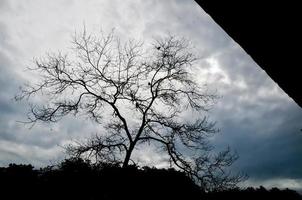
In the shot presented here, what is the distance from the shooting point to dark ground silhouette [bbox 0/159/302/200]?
32.8ft

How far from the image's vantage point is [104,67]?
55.1ft

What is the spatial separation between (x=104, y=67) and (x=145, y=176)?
7995 mm

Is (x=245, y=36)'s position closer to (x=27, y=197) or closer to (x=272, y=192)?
(x=27, y=197)

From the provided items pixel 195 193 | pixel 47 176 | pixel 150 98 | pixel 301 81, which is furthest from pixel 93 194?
pixel 301 81

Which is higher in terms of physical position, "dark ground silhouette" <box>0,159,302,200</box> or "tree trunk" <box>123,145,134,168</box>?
"tree trunk" <box>123,145,134,168</box>

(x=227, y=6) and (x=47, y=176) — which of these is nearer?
(x=227, y=6)

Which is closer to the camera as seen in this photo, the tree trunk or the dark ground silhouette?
the dark ground silhouette

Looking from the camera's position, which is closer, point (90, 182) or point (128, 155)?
point (90, 182)

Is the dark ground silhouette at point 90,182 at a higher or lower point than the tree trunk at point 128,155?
lower

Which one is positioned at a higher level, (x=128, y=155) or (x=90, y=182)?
(x=128, y=155)

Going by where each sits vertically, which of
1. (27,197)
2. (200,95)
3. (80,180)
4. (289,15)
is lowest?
(289,15)

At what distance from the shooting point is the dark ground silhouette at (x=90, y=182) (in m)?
9.99

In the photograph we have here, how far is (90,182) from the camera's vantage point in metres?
10.5

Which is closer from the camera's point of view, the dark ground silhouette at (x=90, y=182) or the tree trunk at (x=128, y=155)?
the dark ground silhouette at (x=90, y=182)
